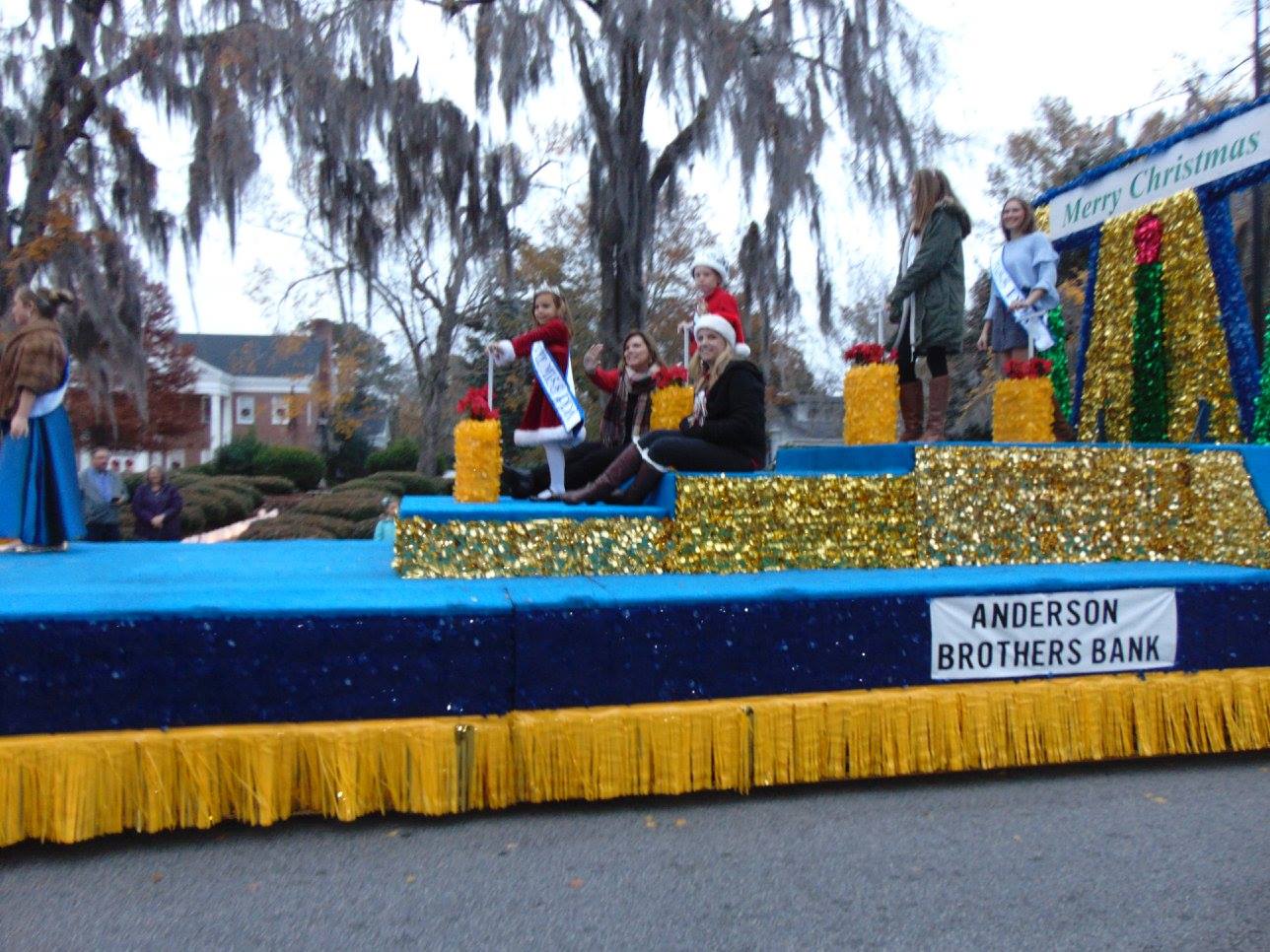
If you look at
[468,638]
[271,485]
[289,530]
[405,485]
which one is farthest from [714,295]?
[271,485]

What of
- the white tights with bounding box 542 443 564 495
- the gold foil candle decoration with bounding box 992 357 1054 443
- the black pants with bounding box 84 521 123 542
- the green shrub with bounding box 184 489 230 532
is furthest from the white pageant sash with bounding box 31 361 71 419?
the green shrub with bounding box 184 489 230 532

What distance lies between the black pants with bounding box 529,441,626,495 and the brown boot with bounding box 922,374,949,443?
5.49 feet

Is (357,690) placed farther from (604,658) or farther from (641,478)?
(641,478)

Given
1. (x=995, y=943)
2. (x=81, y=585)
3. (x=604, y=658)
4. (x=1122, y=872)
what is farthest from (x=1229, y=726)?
(x=81, y=585)

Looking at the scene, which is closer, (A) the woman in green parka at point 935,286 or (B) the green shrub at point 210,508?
(A) the woman in green parka at point 935,286

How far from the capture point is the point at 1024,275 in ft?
20.5

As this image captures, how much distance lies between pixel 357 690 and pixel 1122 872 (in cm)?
250

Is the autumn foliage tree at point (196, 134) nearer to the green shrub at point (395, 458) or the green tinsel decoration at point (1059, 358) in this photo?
the green tinsel decoration at point (1059, 358)

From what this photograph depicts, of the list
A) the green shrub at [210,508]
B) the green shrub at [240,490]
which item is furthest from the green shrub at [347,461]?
the green shrub at [210,508]

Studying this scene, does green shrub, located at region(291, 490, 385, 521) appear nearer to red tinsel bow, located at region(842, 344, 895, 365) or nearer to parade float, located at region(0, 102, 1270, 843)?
parade float, located at region(0, 102, 1270, 843)

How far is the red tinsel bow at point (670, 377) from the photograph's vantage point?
612 centimetres

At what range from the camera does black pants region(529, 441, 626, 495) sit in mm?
6129

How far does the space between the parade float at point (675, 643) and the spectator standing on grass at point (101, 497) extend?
404 centimetres

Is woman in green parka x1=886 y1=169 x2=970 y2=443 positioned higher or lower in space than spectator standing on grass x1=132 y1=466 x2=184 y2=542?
higher
